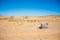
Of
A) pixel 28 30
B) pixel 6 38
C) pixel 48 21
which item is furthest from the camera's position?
pixel 48 21

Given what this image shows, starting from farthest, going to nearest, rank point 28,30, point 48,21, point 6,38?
point 48,21
point 28,30
point 6,38

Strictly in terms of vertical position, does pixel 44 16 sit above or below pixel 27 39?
above

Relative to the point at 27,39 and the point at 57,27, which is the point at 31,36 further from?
the point at 57,27

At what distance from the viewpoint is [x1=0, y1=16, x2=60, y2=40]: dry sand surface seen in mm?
1927

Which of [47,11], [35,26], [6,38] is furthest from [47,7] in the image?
[6,38]

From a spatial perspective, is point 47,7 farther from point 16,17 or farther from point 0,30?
point 0,30

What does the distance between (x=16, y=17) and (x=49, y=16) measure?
0.67 meters

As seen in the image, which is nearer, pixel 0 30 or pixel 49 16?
pixel 0 30

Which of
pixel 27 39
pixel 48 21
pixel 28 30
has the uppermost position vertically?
pixel 48 21

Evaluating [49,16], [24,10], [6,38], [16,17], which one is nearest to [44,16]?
[49,16]

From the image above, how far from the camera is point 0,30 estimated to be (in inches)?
75.5

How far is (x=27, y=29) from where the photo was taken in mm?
2018

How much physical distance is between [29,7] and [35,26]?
39 centimetres

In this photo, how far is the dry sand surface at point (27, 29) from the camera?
193cm
